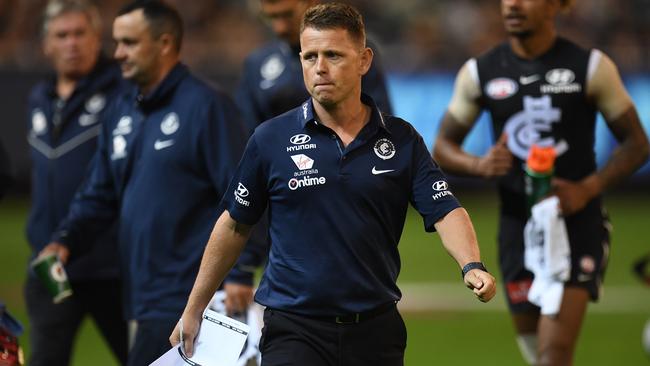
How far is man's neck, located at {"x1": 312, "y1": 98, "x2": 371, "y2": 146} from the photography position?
566cm

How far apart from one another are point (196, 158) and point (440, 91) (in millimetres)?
12776

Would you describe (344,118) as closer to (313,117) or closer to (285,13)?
(313,117)

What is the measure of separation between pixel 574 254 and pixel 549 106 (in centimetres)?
90

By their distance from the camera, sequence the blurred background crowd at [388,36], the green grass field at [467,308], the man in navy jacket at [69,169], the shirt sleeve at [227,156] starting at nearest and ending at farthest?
1. the shirt sleeve at [227,156]
2. the man in navy jacket at [69,169]
3. the green grass field at [467,308]
4. the blurred background crowd at [388,36]

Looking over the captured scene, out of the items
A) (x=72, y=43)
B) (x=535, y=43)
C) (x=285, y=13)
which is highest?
(x=285, y=13)

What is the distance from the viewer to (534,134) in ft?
25.8

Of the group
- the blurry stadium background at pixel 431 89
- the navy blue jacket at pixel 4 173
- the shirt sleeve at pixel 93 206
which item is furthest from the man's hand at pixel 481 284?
the blurry stadium background at pixel 431 89

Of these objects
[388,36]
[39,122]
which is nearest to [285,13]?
[39,122]

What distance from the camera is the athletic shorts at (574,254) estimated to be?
304 inches

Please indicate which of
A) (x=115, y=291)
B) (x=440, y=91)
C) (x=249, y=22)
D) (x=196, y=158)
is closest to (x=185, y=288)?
(x=196, y=158)

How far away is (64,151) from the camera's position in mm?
8219

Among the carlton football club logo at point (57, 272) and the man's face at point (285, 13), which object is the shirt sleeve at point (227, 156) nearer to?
the carlton football club logo at point (57, 272)

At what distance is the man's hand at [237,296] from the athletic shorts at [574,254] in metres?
1.86

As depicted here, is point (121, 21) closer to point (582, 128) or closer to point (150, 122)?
point (150, 122)
